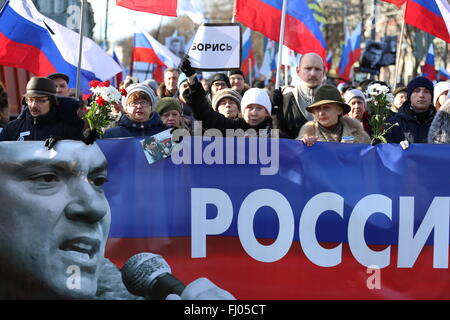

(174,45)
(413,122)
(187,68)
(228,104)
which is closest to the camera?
(187,68)

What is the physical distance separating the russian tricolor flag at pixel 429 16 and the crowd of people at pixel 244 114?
1632 mm

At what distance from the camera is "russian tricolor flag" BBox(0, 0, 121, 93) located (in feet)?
26.6

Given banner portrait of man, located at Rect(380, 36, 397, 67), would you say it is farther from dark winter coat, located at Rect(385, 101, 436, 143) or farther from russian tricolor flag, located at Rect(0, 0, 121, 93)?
russian tricolor flag, located at Rect(0, 0, 121, 93)

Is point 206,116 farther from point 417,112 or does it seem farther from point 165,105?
point 417,112

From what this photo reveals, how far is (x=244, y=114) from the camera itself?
6629 mm

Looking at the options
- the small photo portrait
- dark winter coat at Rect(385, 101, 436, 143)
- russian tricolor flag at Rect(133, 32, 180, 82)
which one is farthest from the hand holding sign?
russian tricolor flag at Rect(133, 32, 180, 82)

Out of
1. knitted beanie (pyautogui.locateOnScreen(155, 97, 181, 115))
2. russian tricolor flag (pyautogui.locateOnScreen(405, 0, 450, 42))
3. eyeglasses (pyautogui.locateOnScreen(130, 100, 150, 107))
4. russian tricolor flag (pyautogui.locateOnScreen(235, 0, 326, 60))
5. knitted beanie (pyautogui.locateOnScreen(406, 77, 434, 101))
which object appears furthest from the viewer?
russian tricolor flag (pyautogui.locateOnScreen(235, 0, 326, 60))

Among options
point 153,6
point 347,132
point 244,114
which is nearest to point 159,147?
point 244,114

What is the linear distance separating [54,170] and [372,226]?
7.28ft

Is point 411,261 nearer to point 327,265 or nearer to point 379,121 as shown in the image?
point 327,265

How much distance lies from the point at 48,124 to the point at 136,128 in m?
0.73

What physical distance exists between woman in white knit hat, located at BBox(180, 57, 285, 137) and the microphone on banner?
1.35 meters

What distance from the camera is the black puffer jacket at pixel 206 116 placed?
6496 millimetres
